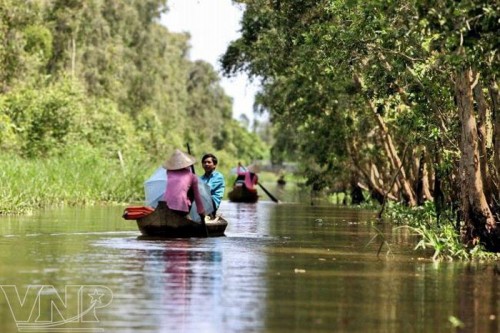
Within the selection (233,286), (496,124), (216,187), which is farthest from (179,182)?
(233,286)

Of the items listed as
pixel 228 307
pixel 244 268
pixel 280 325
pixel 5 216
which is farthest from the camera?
pixel 5 216

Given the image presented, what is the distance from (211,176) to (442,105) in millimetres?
5152

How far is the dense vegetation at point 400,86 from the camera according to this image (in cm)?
1528

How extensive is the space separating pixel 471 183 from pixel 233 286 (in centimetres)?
613

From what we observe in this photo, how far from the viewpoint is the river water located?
32.5 ft

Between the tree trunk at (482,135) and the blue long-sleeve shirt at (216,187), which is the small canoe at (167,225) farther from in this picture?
the tree trunk at (482,135)

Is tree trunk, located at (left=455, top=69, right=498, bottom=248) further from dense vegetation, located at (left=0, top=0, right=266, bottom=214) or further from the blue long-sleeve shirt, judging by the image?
dense vegetation, located at (left=0, top=0, right=266, bottom=214)

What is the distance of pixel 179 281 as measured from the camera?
42.2ft

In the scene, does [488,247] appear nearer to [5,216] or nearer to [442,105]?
[442,105]

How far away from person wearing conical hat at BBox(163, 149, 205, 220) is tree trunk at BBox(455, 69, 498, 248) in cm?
509

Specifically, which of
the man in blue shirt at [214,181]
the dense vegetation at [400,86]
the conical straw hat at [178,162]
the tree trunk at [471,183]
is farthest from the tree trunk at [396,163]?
the tree trunk at [471,183]

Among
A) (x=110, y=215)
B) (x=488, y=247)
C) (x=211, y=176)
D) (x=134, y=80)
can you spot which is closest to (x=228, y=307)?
(x=488, y=247)

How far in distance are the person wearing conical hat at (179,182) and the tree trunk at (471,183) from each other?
5.09 metres

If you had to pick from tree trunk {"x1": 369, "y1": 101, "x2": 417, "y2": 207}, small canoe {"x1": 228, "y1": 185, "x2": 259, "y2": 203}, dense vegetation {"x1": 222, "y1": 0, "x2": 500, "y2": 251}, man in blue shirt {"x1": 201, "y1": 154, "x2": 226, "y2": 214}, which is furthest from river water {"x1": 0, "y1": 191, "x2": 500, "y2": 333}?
small canoe {"x1": 228, "y1": 185, "x2": 259, "y2": 203}
